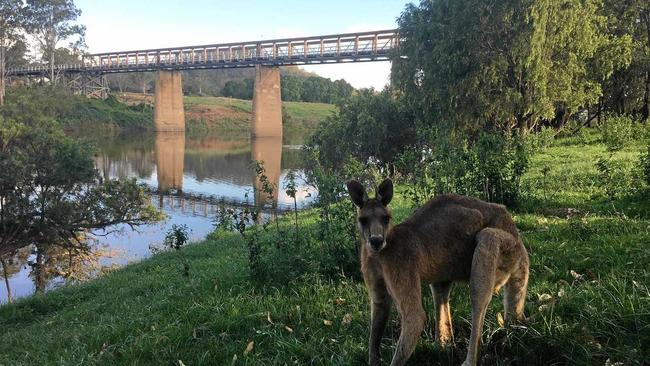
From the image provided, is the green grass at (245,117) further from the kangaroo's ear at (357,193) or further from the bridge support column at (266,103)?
the kangaroo's ear at (357,193)

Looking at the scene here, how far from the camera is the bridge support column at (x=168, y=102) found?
228ft

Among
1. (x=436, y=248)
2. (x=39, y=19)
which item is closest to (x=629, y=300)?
(x=436, y=248)

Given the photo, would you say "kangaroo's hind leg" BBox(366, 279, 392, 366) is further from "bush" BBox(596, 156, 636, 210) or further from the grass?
the grass

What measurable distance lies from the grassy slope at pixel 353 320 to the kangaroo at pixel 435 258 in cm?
33

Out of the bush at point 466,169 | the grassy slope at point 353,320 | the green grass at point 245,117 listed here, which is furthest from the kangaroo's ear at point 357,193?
the green grass at point 245,117

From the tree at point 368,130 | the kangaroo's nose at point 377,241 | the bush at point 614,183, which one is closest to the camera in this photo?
the kangaroo's nose at point 377,241

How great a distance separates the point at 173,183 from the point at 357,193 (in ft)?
111

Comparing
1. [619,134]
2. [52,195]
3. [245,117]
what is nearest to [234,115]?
[245,117]

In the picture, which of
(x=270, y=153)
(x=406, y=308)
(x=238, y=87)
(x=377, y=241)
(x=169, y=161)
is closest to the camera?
(x=377, y=241)

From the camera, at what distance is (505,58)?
69.4 feet

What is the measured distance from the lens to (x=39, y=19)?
60375mm

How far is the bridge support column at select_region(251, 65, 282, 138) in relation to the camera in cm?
5738

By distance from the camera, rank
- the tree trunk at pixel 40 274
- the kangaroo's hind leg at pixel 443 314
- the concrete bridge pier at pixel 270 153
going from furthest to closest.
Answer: the concrete bridge pier at pixel 270 153, the tree trunk at pixel 40 274, the kangaroo's hind leg at pixel 443 314

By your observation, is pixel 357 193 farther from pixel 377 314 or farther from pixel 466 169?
pixel 466 169
